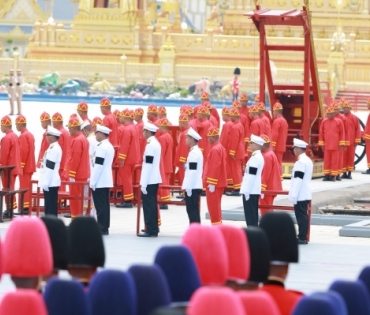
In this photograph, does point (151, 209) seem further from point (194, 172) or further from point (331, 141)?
point (331, 141)

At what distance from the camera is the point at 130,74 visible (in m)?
47.3

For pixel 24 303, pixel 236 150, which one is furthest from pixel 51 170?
pixel 24 303

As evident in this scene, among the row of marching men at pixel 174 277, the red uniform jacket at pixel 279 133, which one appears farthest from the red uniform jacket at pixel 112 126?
the row of marching men at pixel 174 277

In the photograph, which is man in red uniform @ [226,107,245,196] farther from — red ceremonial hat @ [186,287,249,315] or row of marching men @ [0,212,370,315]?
red ceremonial hat @ [186,287,249,315]

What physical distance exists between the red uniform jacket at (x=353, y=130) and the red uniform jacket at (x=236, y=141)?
375 centimetres

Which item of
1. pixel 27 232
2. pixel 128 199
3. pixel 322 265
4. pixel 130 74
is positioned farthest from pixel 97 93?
pixel 27 232

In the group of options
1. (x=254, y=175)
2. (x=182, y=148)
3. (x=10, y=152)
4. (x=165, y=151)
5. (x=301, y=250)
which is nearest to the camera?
(x=301, y=250)

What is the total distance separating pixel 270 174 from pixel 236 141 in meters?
4.92

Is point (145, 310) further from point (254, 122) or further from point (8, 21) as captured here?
point (8, 21)

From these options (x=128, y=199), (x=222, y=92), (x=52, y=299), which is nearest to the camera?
(x=52, y=299)

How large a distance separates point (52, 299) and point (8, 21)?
56202 millimetres

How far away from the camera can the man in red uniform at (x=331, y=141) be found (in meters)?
24.2

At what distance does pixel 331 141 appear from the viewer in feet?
79.5

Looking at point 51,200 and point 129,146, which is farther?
point 129,146
